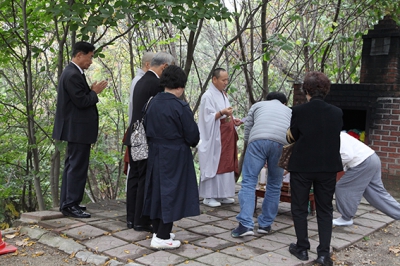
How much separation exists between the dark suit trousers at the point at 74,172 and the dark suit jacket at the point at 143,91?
27.0 inches

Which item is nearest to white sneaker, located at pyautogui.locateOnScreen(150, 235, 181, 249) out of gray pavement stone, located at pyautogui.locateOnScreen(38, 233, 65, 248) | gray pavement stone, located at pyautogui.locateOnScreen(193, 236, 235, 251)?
gray pavement stone, located at pyautogui.locateOnScreen(193, 236, 235, 251)

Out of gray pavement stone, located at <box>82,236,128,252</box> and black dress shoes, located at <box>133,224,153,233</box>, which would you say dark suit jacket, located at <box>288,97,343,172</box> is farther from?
gray pavement stone, located at <box>82,236,128,252</box>

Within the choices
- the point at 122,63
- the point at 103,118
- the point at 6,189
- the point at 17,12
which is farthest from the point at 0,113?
the point at 122,63

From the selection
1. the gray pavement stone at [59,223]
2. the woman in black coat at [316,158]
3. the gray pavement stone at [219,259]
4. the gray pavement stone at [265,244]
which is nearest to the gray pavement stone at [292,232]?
the gray pavement stone at [265,244]

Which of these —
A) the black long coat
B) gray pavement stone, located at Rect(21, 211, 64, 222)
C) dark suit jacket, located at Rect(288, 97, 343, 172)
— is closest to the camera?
dark suit jacket, located at Rect(288, 97, 343, 172)

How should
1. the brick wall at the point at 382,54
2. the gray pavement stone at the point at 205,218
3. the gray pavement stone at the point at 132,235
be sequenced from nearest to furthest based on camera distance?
the gray pavement stone at the point at 132,235, the gray pavement stone at the point at 205,218, the brick wall at the point at 382,54

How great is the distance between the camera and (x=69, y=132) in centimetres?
502

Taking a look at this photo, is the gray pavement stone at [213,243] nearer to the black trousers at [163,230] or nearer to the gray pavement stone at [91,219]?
the black trousers at [163,230]

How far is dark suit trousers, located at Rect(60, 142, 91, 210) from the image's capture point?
5.09 m

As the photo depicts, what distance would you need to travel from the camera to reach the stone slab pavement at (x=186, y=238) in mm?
4027

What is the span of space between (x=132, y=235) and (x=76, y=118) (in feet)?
4.91

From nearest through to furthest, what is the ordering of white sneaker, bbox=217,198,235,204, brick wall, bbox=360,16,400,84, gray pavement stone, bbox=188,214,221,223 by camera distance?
gray pavement stone, bbox=188,214,221,223
white sneaker, bbox=217,198,235,204
brick wall, bbox=360,16,400,84

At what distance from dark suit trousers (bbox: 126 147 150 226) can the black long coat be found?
42cm

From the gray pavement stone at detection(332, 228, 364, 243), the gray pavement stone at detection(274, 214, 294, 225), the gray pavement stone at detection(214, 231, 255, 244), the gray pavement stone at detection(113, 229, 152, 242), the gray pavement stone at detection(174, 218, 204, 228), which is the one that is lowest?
the gray pavement stone at detection(332, 228, 364, 243)
